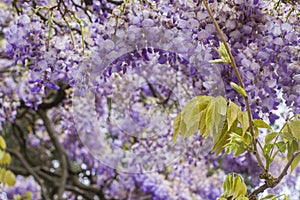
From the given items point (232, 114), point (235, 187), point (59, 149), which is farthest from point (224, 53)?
point (59, 149)

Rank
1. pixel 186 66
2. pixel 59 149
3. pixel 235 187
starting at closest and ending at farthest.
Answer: pixel 235 187 → pixel 186 66 → pixel 59 149

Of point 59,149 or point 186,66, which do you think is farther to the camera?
point 59,149

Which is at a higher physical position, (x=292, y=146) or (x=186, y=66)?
(x=186, y=66)

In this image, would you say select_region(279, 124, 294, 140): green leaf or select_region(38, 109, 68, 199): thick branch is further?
select_region(38, 109, 68, 199): thick branch

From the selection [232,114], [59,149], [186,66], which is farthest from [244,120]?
[59,149]

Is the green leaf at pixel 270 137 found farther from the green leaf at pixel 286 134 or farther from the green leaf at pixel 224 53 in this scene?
the green leaf at pixel 224 53

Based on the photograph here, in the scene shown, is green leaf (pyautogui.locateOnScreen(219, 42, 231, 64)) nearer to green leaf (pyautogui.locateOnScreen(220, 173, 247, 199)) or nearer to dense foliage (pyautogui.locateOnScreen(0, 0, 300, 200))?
dense foliage (pyautogui.locateOnScreen(0, 0, 300, 200))

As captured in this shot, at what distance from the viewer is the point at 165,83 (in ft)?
Answer: 7.57

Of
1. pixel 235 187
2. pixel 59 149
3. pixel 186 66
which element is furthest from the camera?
pixel 59 149

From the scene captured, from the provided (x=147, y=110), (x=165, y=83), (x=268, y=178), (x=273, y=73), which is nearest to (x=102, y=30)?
(x=273, y=73)

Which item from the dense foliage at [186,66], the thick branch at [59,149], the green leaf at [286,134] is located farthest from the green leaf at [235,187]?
the thick branch at [59,149]

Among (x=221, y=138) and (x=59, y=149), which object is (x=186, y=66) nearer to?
(x=221, y=138)

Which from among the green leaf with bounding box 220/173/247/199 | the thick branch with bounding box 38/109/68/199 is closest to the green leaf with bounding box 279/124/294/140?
the green leaf with bounding box 220/173/247/199

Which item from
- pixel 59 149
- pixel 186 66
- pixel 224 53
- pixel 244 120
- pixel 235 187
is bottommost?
pixel 235 187
